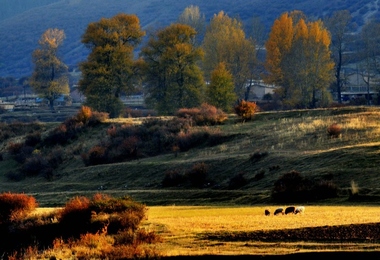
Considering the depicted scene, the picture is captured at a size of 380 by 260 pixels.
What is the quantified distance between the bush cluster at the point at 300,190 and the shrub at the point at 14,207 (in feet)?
37.3

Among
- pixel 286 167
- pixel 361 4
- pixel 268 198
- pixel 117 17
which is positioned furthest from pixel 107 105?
pixel 361 4

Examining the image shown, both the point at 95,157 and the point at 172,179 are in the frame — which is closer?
the point at 172,179

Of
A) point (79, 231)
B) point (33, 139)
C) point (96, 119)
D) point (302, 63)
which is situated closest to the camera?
point (79, 231)

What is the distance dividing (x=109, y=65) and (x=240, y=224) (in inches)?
2488

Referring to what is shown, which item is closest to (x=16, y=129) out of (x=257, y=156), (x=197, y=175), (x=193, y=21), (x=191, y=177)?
(x=191, y=177)

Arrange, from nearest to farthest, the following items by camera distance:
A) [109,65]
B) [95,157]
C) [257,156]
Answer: [257,156] < [95,157] < [109,65]

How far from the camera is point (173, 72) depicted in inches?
3381

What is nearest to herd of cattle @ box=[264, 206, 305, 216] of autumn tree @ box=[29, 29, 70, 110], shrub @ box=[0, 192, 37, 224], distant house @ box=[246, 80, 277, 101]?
shrub @ box=[0, 192, 37, 224]

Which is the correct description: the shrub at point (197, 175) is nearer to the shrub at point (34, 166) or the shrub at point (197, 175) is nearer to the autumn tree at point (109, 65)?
the shrub at point (34, 166)

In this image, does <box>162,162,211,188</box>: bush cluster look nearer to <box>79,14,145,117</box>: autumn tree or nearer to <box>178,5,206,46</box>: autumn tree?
<box>79,14,145,117</box>: autumn tree

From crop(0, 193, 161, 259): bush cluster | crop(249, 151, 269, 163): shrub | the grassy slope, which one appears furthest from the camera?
crop(249, 151, 269, 163): shrub

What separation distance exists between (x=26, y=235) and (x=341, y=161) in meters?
18.6

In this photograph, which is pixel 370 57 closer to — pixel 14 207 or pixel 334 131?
pixel 334 131

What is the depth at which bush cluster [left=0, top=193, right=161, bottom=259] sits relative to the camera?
905 inches
